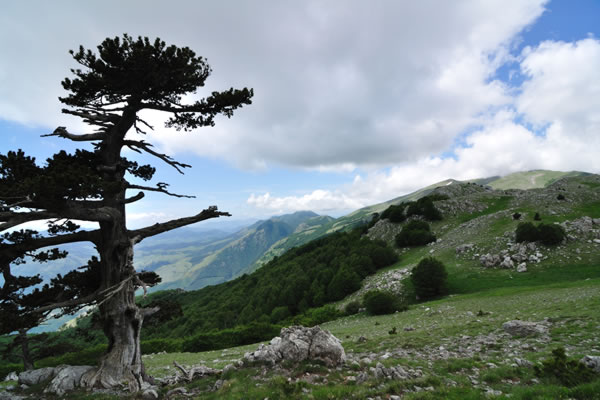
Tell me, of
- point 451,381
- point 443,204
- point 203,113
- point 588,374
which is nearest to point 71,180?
point 203,113

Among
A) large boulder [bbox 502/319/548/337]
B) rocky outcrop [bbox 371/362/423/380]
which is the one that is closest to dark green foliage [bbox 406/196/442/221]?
large boulder [bbox 502/319/548/337]

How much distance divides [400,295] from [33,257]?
43542 millimetres

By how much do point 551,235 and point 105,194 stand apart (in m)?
56.1

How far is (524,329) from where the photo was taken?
14.2 meters

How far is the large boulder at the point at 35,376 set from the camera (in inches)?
450

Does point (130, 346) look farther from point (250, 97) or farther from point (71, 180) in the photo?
point (250, 97)

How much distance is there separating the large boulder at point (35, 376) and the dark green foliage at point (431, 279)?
40.4 meters

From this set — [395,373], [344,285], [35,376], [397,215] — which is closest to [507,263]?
[344,285]

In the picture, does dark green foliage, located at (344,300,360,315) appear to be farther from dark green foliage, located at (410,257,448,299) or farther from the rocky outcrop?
the rocky outcrop

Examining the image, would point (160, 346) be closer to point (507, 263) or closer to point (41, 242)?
point (41, 242)

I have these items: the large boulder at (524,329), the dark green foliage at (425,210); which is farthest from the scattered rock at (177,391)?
the dark green foliage at (425,210)

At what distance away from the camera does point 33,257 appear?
36.8ft

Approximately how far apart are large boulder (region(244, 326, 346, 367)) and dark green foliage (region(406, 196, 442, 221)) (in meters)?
68.3

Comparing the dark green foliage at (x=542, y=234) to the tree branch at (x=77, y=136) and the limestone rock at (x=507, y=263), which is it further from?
the tree branch at (x=77, y=136)
